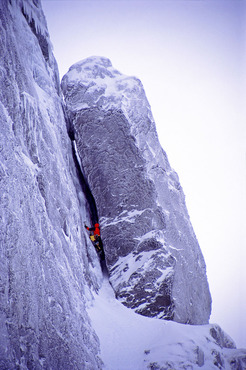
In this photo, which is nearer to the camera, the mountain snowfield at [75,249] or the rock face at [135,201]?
the mountain snowfield at [75,249]

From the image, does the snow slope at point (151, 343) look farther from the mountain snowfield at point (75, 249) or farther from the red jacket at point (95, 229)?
Result: the red jacket at point (95, 229)

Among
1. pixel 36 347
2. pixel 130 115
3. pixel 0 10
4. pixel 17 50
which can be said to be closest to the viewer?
pixel 36 347

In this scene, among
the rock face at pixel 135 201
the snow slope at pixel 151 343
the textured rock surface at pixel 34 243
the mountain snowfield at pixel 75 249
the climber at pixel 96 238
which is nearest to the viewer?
the textured rock surface at pixel 34 243

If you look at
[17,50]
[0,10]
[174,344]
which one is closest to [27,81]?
[17,50]

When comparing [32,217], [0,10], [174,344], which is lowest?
[174,344]

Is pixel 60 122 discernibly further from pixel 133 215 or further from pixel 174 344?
pixel 174 344

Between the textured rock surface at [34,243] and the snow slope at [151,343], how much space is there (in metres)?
0.84

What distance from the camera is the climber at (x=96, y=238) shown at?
1314 centimetres

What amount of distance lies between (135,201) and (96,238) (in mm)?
2762

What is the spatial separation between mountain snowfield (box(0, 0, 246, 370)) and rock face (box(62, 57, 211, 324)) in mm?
55

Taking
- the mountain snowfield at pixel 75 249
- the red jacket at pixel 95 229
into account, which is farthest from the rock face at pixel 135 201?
the red jacket at pixel 95 229

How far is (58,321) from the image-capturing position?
6363mm

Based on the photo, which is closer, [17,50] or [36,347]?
[36,347]

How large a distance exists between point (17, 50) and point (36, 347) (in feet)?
26.1
